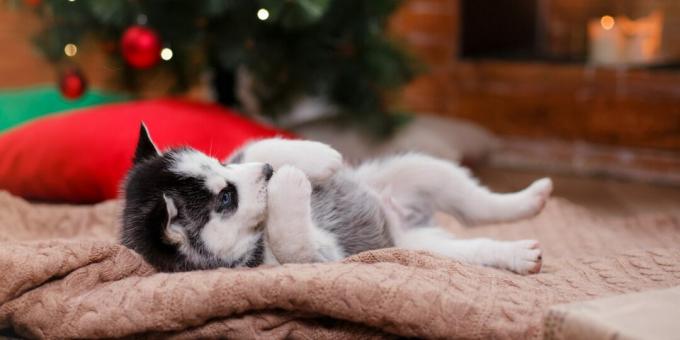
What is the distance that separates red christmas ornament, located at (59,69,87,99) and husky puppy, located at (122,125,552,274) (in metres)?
1.30

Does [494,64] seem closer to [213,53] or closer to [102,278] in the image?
[213,53]

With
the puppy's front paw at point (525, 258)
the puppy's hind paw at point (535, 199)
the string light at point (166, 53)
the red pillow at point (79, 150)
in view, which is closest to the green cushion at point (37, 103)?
the string light at point (166, 53)

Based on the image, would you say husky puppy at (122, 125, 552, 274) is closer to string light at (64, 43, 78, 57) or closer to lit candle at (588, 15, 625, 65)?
string light at (64, 43, 78, 57)

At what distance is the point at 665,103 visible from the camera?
10.7ft

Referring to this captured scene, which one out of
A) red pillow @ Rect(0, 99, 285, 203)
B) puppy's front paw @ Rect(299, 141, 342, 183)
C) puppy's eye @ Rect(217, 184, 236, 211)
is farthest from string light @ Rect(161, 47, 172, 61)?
puppy's eye @ Rect(217, 184, 236, 211)

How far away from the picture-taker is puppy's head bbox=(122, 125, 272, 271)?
1.28m

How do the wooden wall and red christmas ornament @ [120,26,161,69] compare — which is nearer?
red christmas ornament @ [120,26,161,69]

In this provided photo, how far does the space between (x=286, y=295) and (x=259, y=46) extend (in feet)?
5.40

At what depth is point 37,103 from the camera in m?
2.90

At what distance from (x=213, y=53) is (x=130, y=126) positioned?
0.63 meters

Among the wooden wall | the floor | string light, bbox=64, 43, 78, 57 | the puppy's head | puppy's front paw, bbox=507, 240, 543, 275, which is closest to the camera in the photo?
the puppy's head

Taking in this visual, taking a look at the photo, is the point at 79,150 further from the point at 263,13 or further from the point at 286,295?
the point at 286,295

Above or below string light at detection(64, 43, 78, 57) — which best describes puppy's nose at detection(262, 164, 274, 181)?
below

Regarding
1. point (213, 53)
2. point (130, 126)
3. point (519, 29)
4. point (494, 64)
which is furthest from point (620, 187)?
point (130, 126)
